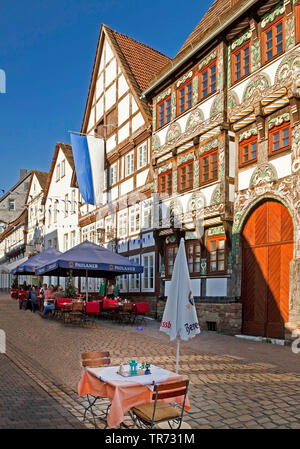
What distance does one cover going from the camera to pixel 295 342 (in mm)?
12312

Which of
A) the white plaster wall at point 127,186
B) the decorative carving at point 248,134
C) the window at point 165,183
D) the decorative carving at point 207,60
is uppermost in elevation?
the decorative carving at point 207,60

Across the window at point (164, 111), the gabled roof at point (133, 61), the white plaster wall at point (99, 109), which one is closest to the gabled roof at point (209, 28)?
the window at point (164, 111)

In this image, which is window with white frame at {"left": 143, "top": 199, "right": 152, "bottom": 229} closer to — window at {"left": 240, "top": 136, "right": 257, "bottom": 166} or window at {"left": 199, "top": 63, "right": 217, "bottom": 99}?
window at {"left": 199, "top": 63, "right": 217, "bottom": 99}

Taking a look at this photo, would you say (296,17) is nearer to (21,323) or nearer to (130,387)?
(130,387)

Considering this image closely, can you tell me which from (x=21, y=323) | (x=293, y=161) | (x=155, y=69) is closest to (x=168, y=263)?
(x=21, y=323)

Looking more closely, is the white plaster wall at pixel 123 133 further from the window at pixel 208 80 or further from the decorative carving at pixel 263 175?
the decorative carving at pixel 263 175

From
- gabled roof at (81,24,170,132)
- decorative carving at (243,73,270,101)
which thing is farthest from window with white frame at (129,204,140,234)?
decorative carving at (243,73,270,101)

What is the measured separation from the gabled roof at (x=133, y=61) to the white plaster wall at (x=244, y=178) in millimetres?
8126

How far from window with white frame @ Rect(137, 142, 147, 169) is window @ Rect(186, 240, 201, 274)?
6.04m

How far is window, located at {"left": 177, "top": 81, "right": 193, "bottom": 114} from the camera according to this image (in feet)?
60.6

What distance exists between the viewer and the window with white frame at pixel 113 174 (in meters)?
26.1

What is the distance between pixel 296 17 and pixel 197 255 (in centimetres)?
828

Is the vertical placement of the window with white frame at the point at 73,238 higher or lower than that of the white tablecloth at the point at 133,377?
higher

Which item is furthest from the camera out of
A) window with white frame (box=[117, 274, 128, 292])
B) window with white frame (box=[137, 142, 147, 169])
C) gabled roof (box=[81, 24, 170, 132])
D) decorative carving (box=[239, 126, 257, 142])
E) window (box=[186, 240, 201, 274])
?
window with white frame (box=[117, 274, 128, 292])
